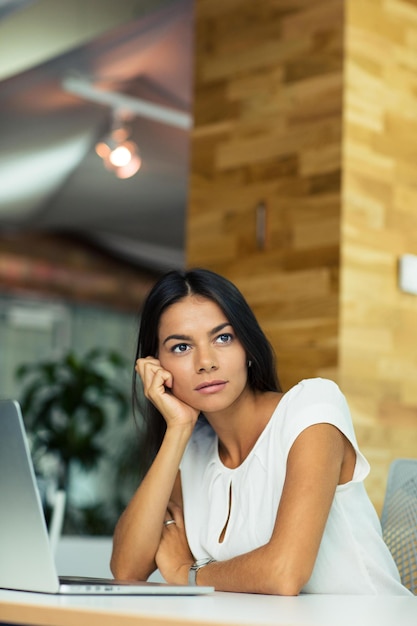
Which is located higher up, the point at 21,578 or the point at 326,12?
the point at 326,12

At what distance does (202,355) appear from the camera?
2166 mm

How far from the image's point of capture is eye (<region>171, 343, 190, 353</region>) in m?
2.22

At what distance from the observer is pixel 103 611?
1257 mm

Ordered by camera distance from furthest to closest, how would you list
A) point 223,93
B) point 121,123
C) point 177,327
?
point 121,123, point 223,93, point 177,327

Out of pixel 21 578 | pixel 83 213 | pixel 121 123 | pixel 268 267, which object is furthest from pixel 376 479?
pixel 83 213

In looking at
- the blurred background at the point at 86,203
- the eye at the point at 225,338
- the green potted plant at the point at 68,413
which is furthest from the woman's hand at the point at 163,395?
the green potted plant at the point at 68,413

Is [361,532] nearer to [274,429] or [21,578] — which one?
[274,429]

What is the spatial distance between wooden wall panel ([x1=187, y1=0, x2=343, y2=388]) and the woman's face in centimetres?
157

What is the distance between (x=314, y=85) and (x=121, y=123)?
3112 millimetres

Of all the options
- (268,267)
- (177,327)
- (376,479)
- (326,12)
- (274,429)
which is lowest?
(376,479)

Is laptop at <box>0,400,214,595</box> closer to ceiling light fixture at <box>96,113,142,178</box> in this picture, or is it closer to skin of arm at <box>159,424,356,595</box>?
skin of arm at <box>159,424,356,595</box>

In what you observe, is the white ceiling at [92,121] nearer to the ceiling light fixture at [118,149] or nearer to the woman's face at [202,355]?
the ceiling light fixture at [118,149]

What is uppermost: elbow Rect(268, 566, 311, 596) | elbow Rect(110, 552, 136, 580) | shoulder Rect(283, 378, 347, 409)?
shoulder Rect(283, 378, 347, 409)

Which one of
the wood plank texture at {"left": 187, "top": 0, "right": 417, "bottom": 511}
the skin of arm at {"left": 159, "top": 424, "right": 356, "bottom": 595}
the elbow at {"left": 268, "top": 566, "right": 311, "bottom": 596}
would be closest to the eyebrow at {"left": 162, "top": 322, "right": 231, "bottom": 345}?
the skin of arm at {"left": 159, "top": 424, "right": 356, "bottom": 595}
